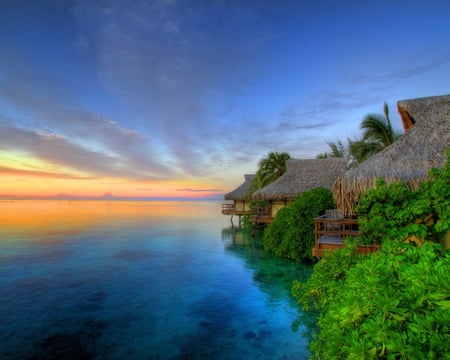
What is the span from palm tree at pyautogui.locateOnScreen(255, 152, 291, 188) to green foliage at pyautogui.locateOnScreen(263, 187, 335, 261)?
10.3 m

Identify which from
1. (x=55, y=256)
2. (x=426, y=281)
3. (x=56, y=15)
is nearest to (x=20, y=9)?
(x=56, y=15)

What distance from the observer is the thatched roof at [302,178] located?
1639 cm

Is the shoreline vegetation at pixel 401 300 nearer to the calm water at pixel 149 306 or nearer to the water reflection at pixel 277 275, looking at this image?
the water reflection at pixel 277 275

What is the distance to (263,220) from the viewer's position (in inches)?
720

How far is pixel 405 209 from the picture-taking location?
4027 mm

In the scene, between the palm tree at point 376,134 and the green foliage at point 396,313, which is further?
the palm tree at point 376,134

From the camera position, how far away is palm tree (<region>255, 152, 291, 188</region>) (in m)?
21.8

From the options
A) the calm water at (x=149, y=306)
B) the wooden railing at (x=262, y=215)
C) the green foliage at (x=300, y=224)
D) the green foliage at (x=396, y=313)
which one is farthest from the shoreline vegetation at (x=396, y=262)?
the wooden railing at (x=262, y=215)

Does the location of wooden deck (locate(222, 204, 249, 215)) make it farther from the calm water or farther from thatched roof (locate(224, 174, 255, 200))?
the calm water

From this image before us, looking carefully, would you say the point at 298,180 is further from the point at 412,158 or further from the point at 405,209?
the point at 405,209

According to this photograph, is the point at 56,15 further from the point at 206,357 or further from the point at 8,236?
the point at 8,236

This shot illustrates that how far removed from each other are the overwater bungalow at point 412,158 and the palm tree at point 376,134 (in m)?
9.77

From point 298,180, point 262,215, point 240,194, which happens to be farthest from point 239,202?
point 298,180

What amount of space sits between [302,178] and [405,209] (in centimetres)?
1347
